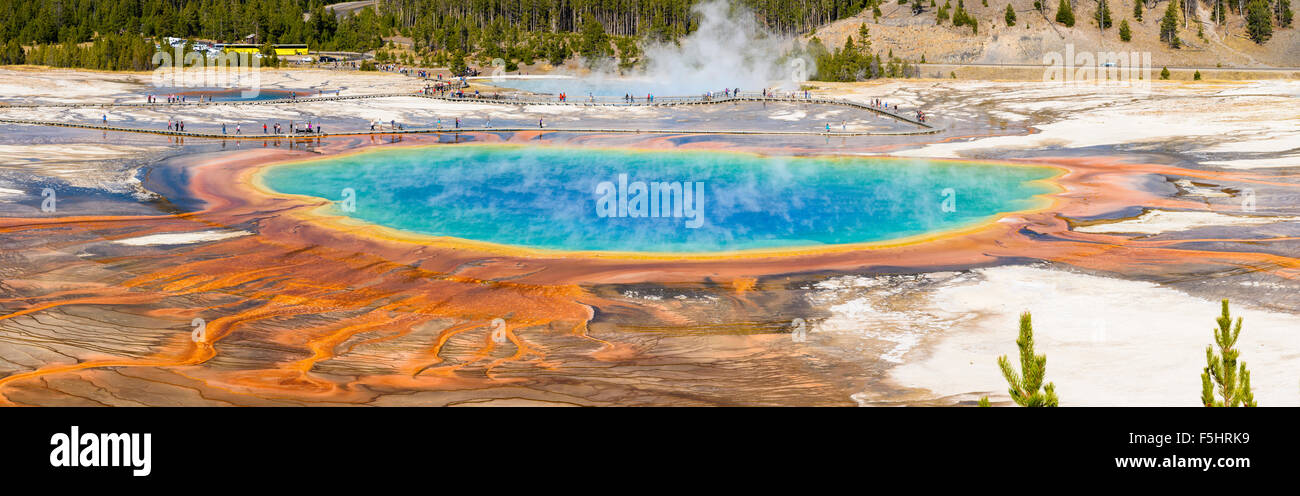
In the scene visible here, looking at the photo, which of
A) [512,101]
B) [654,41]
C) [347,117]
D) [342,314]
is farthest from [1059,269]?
[654,41]

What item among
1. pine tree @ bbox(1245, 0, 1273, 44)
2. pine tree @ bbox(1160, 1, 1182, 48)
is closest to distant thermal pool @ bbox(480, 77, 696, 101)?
pine tree @ bbox(1160, 1, 1182, 48)

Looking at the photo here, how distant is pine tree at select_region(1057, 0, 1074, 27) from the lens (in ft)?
327

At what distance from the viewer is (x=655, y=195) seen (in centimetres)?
3544

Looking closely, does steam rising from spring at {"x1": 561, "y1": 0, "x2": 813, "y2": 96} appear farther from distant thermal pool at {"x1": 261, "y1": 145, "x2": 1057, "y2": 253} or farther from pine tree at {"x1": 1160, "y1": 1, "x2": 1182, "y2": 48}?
pine tree at {"x1": 1160, "y1": 1, "x2": 1182, "y2": 48}

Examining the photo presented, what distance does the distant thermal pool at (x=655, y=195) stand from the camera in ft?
94.8

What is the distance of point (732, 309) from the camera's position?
2092 centimetres

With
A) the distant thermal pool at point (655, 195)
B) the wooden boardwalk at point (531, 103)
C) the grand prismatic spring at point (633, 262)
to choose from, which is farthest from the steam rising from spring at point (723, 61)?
the distant thermal pool at point (655, 195)

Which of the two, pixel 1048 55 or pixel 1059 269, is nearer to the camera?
pixel 1059 269

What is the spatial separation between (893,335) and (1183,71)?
78194 millimetres
